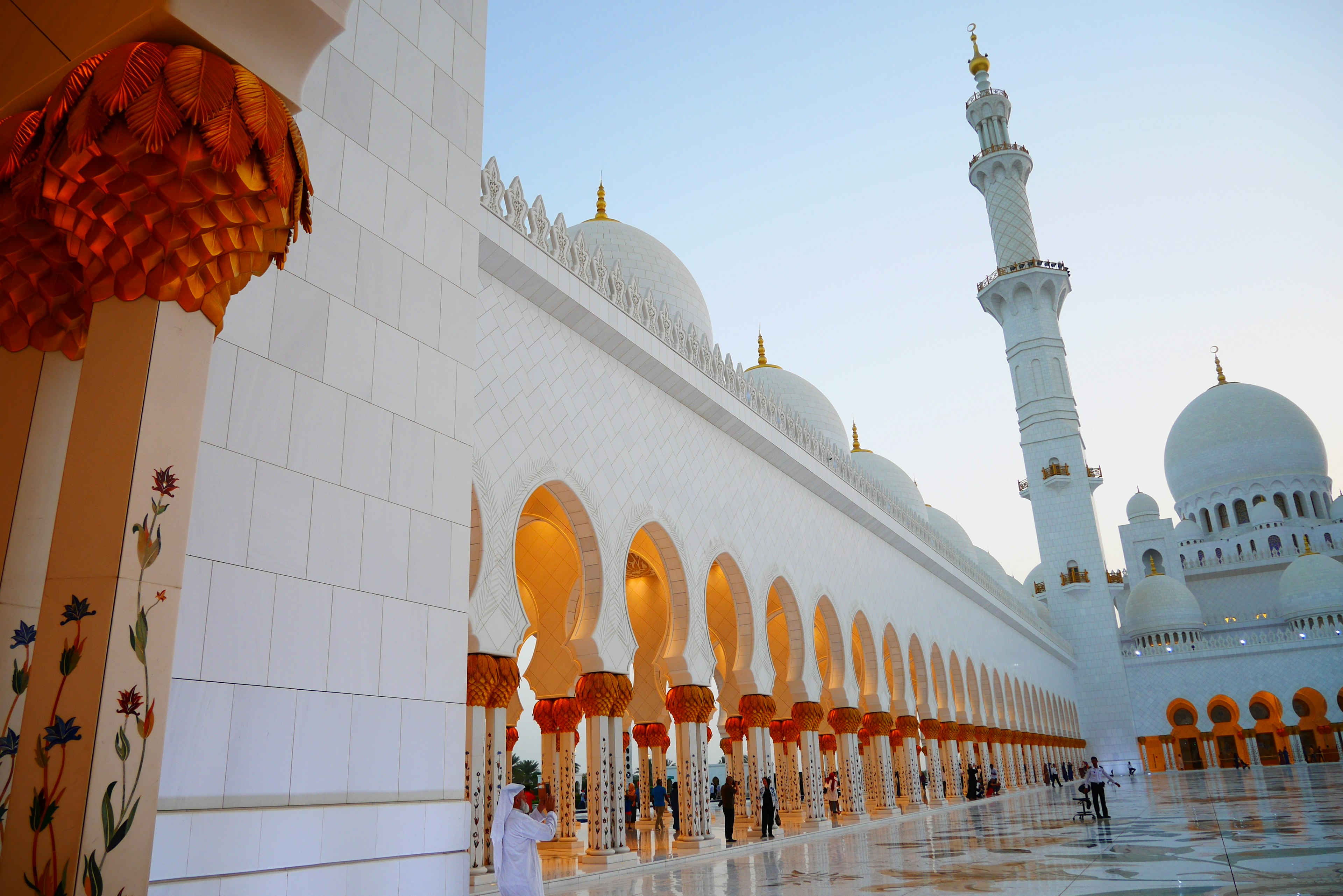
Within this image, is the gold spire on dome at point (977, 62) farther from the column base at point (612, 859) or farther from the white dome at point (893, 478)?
the column base at point (612, 859)

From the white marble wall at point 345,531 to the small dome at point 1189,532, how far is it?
95.4 ft

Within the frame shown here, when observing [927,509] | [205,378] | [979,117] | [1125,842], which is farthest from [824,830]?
[979,117]

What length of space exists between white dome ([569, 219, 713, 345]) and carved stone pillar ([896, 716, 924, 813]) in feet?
20.0

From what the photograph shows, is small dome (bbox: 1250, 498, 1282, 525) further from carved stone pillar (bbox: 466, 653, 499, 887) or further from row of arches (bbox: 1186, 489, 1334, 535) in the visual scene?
carved stone pillar (bbox: 466, 653, 499, 887)

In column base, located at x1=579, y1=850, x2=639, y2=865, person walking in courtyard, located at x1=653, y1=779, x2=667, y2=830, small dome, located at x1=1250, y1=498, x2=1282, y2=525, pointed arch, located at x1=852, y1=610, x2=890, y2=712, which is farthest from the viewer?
small dome, located at x1=1250, y1=498, x2=1282, y2=525

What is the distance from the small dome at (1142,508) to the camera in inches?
1141

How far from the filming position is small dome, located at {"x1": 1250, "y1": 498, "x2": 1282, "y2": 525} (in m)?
26.2

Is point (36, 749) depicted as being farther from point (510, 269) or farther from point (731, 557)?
point (731, 557)

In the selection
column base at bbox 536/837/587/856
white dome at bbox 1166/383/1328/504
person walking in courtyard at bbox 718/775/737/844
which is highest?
white dome at bbox 1166/383/1328/504

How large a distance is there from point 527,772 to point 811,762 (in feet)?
43.9

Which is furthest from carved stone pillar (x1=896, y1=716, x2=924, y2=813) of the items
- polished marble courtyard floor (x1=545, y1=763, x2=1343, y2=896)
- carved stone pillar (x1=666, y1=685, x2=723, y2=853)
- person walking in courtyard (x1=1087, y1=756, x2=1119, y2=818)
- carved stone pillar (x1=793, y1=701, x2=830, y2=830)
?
carved stone pillar (x1=666, y1=685, x2=723, y2=853)

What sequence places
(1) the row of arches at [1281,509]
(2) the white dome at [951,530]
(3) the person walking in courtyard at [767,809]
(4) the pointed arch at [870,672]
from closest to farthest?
1. (3) the person walking in courtyard at [767,809]
2. (4) the pointed arch at [870,672]
3. (2) the white dome at [951,530]
4. (1) the row of arches at [1281,509]

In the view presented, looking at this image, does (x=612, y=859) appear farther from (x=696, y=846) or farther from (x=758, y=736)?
(x=758, y=736)

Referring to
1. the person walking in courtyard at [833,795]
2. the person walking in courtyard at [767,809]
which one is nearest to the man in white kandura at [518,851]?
the person walking in courtyard at [767,809]
